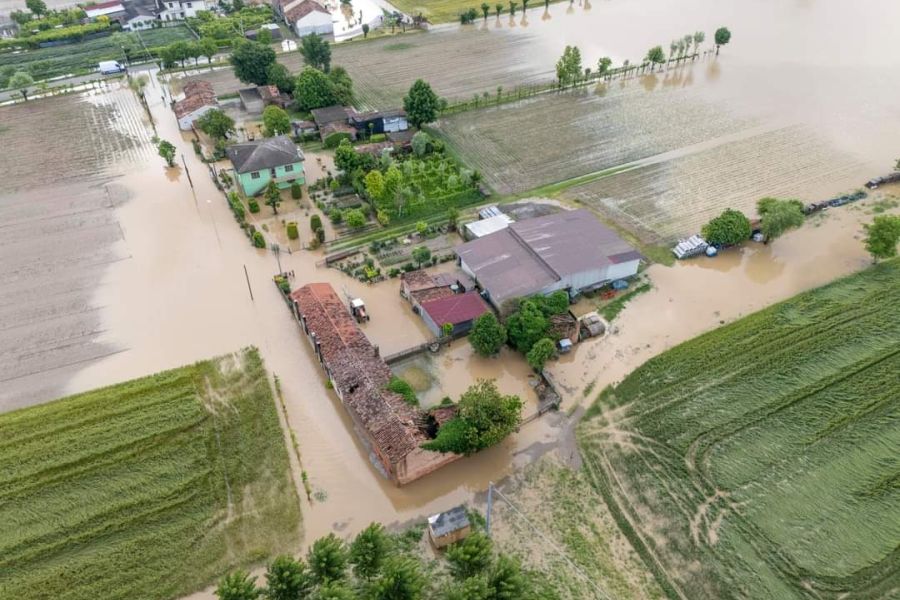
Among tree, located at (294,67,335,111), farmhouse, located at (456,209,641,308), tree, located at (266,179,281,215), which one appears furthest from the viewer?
tree, located at (294,67,335,111)

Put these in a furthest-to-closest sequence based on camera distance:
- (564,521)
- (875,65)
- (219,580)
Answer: (875,65), (564,521), (219,580)

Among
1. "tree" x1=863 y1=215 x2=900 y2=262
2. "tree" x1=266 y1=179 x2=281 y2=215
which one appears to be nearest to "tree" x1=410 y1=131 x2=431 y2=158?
"tree" x1=266 y1=179 x2=281 y2=215

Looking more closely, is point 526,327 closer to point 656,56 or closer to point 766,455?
point 766,455

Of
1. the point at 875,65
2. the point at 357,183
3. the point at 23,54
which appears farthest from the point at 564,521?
the point at 23,54

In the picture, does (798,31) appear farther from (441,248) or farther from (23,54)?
(23,54)

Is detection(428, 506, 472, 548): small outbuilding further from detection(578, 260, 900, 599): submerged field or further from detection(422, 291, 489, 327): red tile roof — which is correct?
detection(422, 291, 489, 327): red tile roof

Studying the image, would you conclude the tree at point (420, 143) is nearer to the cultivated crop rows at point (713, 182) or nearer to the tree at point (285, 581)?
the cultivated crop rows at point (713, 182)
